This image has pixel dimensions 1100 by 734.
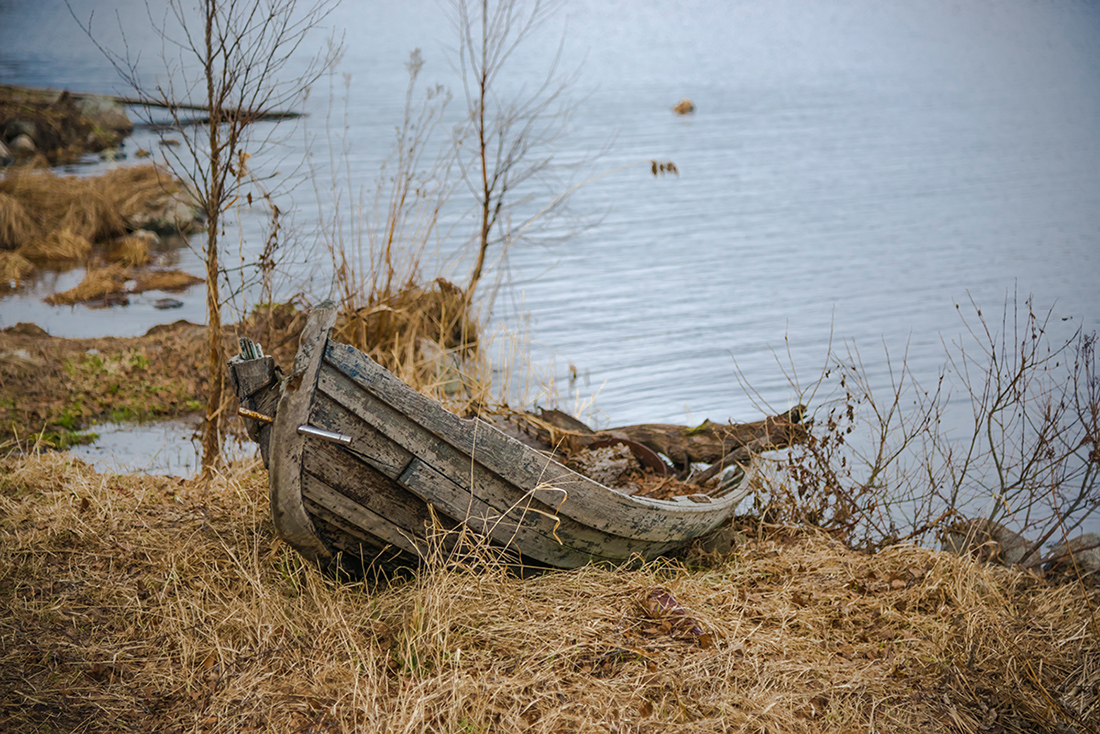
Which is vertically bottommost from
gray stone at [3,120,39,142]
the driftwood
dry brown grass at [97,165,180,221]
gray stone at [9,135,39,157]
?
the driftwood

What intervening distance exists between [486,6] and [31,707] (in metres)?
5.01

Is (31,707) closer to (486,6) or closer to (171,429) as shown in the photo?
(171,429)

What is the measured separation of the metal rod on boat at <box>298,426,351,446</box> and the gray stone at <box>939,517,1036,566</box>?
2966mm

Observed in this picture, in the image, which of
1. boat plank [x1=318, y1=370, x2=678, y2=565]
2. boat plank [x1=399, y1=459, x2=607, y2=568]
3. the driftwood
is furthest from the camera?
the driftwood

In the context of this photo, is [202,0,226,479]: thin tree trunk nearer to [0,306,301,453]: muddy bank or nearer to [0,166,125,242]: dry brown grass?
[0,306,301,453]: muddy bank

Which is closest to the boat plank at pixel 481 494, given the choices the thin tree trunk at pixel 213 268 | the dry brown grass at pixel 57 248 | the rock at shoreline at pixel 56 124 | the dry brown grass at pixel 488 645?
the dry brown grass at pixel 488 645

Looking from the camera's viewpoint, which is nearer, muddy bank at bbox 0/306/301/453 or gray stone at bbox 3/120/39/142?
muddy bank at bbox 0/306/301/453

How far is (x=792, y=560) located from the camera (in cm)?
388

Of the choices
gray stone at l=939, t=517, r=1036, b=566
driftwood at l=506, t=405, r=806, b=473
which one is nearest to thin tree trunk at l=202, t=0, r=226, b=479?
driftwood at l=506, t=405, r=806, b=473

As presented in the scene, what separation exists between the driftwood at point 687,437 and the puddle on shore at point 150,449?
170cm

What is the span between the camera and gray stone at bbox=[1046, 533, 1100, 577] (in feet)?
13.5

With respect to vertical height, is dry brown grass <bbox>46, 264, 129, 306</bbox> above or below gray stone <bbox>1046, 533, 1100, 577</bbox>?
above

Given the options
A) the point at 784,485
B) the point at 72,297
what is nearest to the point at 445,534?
the point at 784,485

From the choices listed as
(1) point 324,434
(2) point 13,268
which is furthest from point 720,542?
(2) point 13,268
